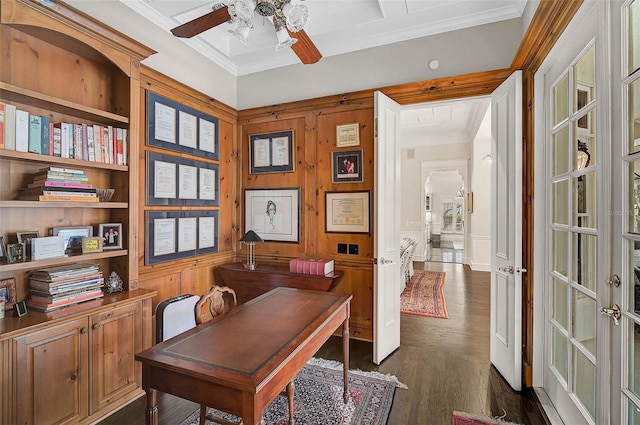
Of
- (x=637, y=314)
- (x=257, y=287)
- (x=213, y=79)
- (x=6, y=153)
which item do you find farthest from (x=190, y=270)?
(x=637, y=314)

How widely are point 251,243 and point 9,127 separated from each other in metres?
2.06

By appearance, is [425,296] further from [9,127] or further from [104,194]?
[9,127]

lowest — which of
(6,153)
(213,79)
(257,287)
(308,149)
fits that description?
(257,287)

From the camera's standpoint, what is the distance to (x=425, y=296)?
457 cm

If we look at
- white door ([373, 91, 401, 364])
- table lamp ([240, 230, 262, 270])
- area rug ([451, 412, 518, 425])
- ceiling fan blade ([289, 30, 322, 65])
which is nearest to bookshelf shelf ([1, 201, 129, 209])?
table lamp ([240, 230, 262, 270])

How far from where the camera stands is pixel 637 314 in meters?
1.16

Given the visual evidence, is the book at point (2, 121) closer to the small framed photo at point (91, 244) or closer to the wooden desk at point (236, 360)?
the small framed photo at point (91, 244)

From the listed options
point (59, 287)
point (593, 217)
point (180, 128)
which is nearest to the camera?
point (593, 217)

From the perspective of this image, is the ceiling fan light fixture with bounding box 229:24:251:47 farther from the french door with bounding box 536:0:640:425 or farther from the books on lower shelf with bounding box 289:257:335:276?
the books on lower shelf with bounding box 289:257:335:276

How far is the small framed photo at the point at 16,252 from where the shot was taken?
66.9 inches

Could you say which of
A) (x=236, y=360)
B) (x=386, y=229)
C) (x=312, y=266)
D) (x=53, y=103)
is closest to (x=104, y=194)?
(x=53, y=103)

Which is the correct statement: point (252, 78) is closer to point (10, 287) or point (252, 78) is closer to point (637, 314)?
point (10, 287)

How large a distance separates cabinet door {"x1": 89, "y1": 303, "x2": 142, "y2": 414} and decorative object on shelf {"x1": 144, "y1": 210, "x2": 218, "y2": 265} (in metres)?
0.64

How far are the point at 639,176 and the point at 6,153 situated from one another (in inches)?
115
